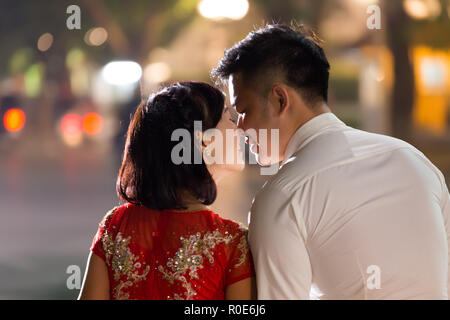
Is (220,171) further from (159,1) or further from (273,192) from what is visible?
(159,1)

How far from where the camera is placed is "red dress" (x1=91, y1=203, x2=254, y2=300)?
75.3 inches

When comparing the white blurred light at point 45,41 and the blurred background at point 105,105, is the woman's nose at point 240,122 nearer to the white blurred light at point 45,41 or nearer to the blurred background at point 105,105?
the blurred background at point 105,105

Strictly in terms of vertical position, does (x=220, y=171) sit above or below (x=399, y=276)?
above

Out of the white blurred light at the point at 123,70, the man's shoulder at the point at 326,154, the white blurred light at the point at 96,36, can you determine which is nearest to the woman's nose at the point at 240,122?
the man's shoulder at the point at 326,154

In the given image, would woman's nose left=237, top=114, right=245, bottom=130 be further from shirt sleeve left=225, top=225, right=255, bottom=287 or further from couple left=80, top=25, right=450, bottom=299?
shirt sleeve left=225, top=225, right=255, bottom=287

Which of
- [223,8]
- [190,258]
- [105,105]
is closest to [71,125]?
[105,105]

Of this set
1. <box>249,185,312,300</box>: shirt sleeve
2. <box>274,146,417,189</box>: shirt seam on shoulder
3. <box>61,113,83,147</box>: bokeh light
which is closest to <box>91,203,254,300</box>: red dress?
<box>249,185,312,300</box>: shirt sleeve

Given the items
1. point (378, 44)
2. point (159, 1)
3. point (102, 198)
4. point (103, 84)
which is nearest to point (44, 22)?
point (159, 1)

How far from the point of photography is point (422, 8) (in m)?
15.6

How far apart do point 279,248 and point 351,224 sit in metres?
0.19

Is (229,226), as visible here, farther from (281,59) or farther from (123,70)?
(123,70)

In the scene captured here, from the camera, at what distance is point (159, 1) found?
22703mm

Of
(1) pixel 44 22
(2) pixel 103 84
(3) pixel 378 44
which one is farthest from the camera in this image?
(2) pixel 103 84
